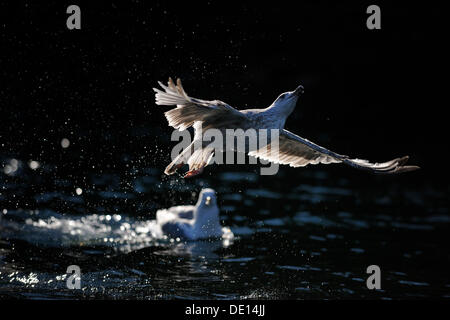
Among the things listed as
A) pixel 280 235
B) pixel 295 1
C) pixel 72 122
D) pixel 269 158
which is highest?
pixel 295 1

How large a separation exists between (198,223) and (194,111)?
4.09 meters

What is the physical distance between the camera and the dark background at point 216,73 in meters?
16.9

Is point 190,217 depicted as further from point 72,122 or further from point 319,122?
point 319,122

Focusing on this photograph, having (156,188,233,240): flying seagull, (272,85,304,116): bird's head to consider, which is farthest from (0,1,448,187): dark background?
(272,85,304,116): bird's head

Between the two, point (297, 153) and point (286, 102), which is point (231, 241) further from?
point (286, 102)

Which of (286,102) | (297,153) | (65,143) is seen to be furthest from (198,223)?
(65,143)

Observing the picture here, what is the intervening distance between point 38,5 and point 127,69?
3.13 metres

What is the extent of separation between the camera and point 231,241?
10797mm

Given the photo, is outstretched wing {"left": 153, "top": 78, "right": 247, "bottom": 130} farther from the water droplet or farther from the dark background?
the water droplet

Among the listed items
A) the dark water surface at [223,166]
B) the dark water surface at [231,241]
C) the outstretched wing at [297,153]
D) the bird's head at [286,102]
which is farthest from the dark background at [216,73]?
the bird's head at [286,102]

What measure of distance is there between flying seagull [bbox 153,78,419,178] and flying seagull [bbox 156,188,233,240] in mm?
2077

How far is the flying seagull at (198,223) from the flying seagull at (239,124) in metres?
2.08
